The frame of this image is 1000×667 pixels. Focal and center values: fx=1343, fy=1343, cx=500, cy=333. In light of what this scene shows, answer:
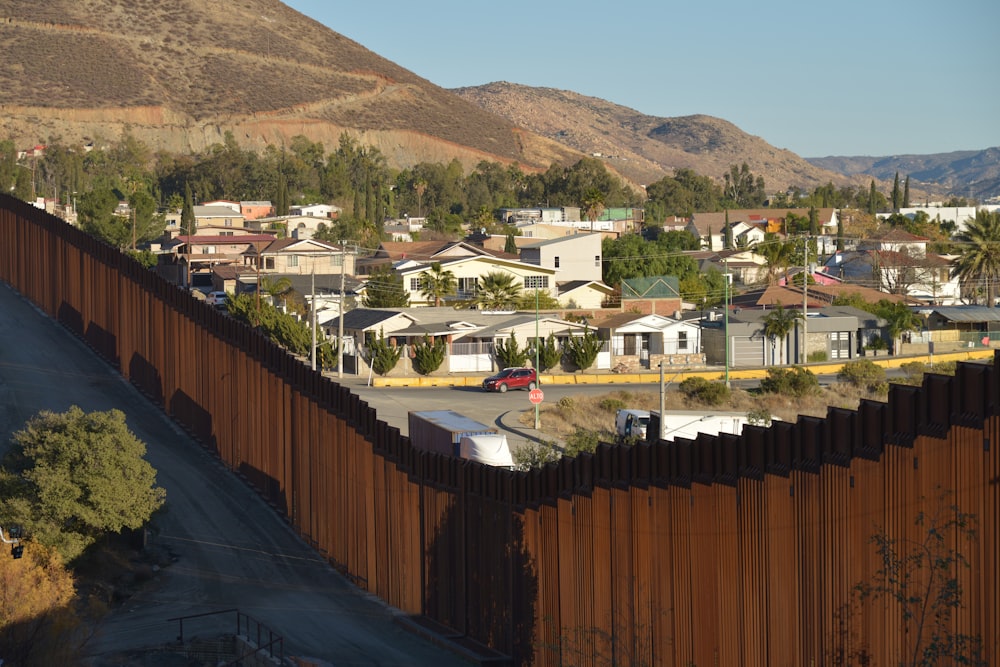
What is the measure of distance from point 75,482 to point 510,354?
41.9 m

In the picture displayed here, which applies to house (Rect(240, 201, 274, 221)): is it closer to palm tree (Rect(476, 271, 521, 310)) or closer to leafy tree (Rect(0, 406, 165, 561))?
palm tree (Rect(476, 271, 521, 310))

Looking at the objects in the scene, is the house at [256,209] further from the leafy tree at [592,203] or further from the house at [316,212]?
the leafy tree at [592,203]

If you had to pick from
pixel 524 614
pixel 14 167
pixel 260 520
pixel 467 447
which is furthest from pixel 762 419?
pixel 14 167

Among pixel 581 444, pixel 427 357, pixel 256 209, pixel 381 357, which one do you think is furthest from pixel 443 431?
pixel 256 209

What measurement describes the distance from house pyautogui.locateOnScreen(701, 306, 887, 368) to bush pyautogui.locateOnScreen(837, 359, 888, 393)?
25.6 ft

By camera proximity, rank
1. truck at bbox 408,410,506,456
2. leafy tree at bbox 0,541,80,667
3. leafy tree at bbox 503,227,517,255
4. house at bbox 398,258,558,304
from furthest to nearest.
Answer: leafy tree at bbox 503,227,517,255 < house at bbox 398,258,558,304 < truck at bbox 408,410,506,456 < leafy tree at bbox 0,541,80,667

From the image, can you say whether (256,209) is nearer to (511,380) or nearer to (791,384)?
(511,380)

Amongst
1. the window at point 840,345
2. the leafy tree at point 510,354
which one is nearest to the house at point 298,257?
the leafy tree at point 510,354

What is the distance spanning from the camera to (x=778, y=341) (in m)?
76.5

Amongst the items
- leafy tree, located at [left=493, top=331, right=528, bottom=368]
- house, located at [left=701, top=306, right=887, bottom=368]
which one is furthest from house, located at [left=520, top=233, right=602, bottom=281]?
leafy tree, located at [left=493, top=331, right=528, bottom=368]

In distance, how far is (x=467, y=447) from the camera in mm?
36438

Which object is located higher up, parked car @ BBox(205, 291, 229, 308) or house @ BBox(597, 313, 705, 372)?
parked car @ BBox(205, 291, 229, 308)

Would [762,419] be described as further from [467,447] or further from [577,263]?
[577,263]

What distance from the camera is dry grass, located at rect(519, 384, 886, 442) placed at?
5550 centimetres
